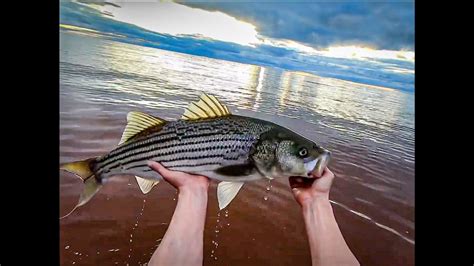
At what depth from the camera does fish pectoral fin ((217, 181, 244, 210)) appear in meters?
1.98

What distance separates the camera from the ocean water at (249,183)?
6.57ft

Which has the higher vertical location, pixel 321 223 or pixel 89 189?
pixel 89 189

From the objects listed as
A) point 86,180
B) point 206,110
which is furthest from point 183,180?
point 86,180

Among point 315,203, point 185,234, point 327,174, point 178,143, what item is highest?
point 178,143

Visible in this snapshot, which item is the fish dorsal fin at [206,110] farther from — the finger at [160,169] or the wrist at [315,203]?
the wrist at [315,203]

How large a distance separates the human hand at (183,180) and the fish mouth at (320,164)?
41 centimetres

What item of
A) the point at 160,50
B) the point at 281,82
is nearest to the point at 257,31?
the point at 281,82

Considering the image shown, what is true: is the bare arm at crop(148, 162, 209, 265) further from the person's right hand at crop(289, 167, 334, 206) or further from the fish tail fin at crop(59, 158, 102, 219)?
the person's right hand at crop(289, 167, 334, 206)

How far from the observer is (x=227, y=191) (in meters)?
1.99

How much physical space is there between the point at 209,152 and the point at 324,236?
1.79 ft

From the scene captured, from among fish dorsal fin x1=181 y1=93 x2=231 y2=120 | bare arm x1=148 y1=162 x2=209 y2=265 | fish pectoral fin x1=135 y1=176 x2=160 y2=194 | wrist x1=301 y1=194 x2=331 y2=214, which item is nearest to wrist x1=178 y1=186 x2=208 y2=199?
bare arm x1=148 y1=162 x2=209 y2=265

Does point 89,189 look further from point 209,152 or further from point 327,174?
point 327,174

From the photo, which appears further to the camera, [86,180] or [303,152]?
[86,180]
